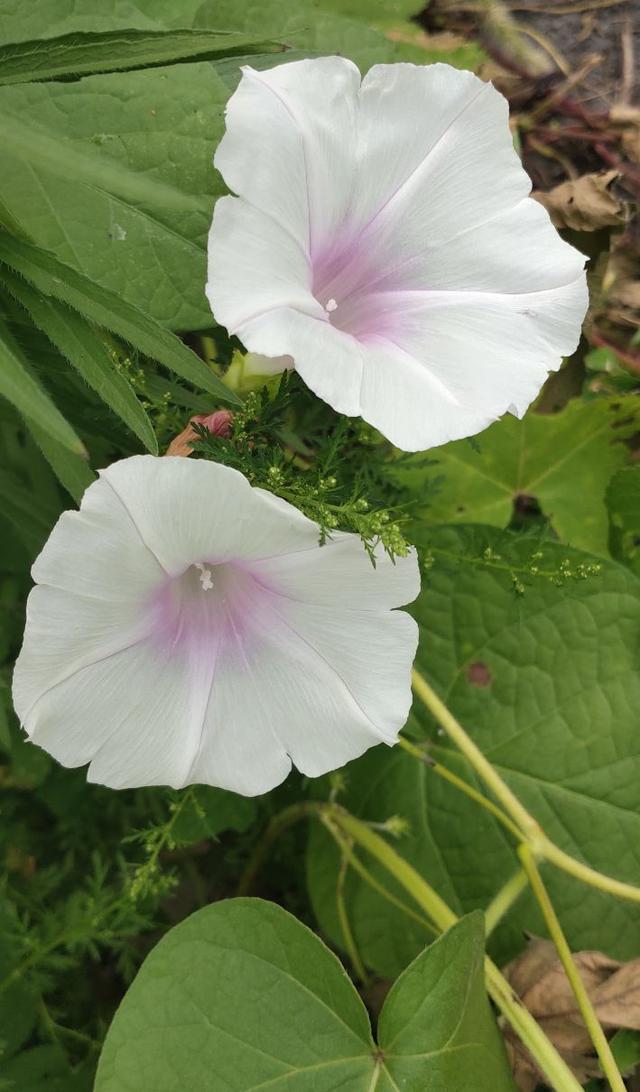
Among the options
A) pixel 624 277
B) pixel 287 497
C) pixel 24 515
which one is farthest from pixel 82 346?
pixel 624 277

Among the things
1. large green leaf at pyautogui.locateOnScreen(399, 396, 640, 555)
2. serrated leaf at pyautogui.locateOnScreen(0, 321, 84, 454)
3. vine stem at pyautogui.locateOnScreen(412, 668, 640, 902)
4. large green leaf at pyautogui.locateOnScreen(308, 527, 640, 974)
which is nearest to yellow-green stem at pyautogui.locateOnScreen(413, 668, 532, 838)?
vine stem at pyautogui.locateOnScreen(412, 668, 640, 902)

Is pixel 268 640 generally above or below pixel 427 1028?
above

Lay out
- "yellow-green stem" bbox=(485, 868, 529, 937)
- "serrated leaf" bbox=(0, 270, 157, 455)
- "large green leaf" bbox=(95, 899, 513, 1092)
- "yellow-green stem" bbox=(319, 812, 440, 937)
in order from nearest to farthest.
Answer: "serrated leaf" bbox=(0, 270, 157, 455) → "large green leaf" bbox=(95, 899, 513, 1092) → "yellow-green stem" bbox=(485, 868, 529, 937) → "yellow-green stem" bbox=(319, 812, 440, 937)

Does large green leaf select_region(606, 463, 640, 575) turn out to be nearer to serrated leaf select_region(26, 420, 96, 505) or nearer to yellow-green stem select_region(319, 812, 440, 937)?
yellow-green stem select_region(319, 812, 440, 937)

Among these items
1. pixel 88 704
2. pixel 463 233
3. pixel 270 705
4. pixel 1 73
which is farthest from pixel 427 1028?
pixel 1 73

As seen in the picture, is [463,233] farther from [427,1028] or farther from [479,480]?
[427,1028]

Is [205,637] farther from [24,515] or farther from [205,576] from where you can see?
[24,515]

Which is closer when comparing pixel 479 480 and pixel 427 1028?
pixel 427 1028
